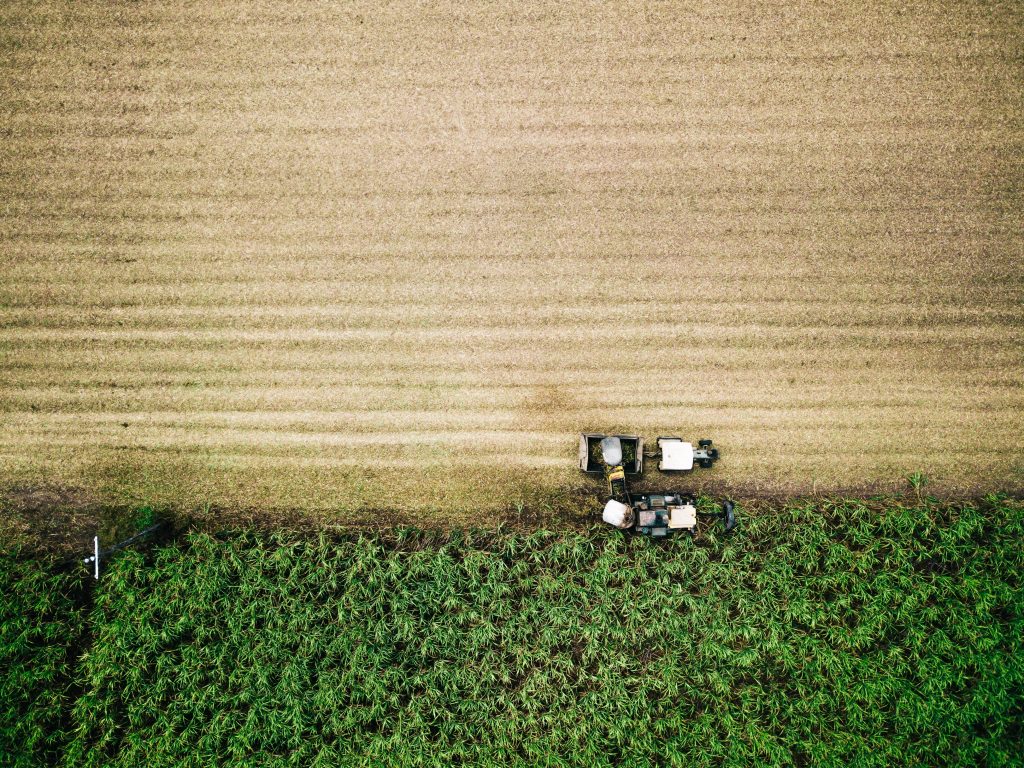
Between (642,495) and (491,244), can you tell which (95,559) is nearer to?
(491,244)

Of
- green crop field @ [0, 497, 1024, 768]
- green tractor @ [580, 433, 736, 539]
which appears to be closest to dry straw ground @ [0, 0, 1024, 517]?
green tractor @ [580, 433, 736, 539]

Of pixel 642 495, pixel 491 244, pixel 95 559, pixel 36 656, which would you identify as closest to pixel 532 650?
pixel 642 495

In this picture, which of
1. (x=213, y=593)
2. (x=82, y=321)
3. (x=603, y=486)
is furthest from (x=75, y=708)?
(x=603, y=486)

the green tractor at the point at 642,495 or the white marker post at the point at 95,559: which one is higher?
the green tractor at the point at 642,495

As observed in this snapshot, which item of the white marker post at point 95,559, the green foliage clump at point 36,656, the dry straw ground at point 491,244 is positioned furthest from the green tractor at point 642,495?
the green foliage clump at point 36,656

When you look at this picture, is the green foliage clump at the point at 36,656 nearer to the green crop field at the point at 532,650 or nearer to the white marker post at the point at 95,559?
the green crop field at the point at 532,650

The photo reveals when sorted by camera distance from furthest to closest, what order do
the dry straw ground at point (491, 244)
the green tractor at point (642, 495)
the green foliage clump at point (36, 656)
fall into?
the dry straw ground at point (491, 244) < the green tractor at point (642, 495) < the green foliage clump at point (36, 656)

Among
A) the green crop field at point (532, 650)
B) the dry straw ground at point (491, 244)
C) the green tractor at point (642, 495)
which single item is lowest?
the green crop field at point (532, 650)
